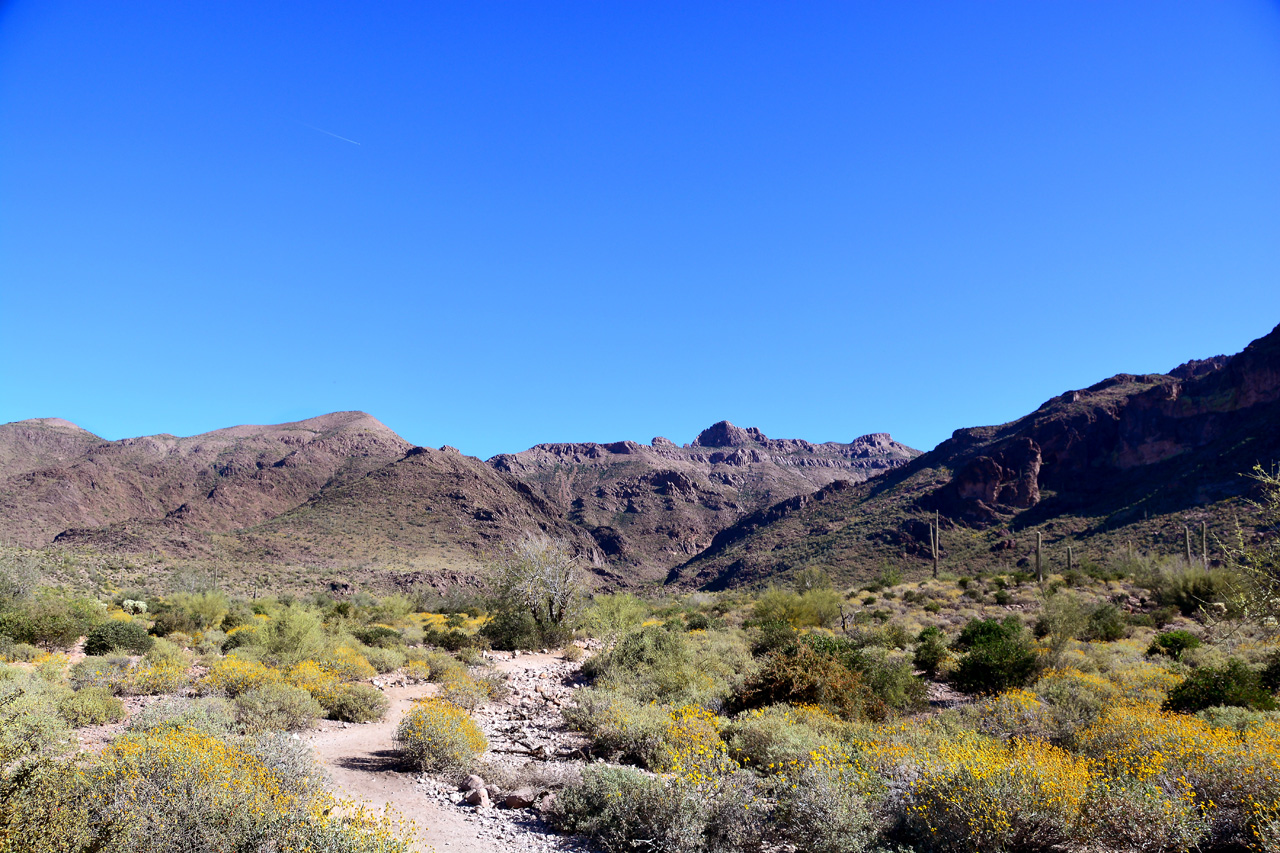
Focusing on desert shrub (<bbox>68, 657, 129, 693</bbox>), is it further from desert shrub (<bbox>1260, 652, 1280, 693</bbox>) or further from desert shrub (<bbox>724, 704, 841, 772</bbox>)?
desert shrub (<bbox>1260, 652, 1280, 693</bbox>)

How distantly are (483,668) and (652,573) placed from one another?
239 feet

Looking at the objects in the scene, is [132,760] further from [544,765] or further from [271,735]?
[544,765]

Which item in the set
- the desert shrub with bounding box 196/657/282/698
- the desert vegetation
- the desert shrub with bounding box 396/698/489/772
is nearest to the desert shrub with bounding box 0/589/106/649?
the desert vegetation

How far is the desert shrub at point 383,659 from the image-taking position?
17188 mm

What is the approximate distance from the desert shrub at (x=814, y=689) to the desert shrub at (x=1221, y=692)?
4.84m

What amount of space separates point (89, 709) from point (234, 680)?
253 cm

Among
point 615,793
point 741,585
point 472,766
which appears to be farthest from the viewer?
point 741,585

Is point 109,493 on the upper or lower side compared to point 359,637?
upper

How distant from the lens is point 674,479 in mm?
117188

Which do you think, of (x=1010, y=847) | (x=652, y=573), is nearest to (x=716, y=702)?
(x=1010, y=847)

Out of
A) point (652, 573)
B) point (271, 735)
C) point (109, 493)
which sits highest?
point (109, 493)

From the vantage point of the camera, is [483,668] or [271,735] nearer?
[271,735]

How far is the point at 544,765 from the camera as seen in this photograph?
942cm

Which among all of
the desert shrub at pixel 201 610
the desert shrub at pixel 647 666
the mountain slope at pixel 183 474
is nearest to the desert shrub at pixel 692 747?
the desert shrub at pixel 647 666
